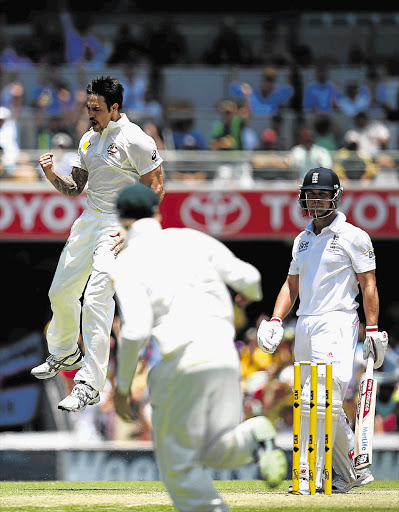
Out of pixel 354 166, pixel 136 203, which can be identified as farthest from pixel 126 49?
pixel 136 203

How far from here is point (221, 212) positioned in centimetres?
1608

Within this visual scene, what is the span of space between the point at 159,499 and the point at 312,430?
116 centimetres

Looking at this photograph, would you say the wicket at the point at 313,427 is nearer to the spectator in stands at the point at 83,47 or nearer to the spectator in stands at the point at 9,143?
the spectator in stands at the point at 9,143

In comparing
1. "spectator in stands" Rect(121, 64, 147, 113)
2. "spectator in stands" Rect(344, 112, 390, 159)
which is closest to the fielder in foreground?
"spectator in stands" Rect(344, 112, 390, 159)

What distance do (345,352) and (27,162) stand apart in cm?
872

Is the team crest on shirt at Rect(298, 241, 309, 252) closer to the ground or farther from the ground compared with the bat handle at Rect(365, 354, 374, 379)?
farther from the ground

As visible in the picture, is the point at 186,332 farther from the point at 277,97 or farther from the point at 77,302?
the point at 277,97

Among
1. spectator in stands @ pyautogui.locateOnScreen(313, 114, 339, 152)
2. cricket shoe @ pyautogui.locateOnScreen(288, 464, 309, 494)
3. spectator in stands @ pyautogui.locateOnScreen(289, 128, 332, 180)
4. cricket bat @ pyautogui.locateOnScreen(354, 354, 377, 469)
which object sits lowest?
cricket shoe @ pyautogui.locateOnScreen(288, 464, 309, 494)

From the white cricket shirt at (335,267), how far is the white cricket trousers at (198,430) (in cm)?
250

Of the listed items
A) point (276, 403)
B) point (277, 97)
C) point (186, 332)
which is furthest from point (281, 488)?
point (277, 97)

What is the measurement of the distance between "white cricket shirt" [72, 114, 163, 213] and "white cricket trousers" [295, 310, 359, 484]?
1.69 m

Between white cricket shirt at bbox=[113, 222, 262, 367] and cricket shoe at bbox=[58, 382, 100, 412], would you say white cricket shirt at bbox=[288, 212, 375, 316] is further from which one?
white cricket shirt at bbox=[113, 222, 262, 367]

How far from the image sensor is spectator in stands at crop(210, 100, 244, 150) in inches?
652

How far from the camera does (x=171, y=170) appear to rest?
16.0 meters
